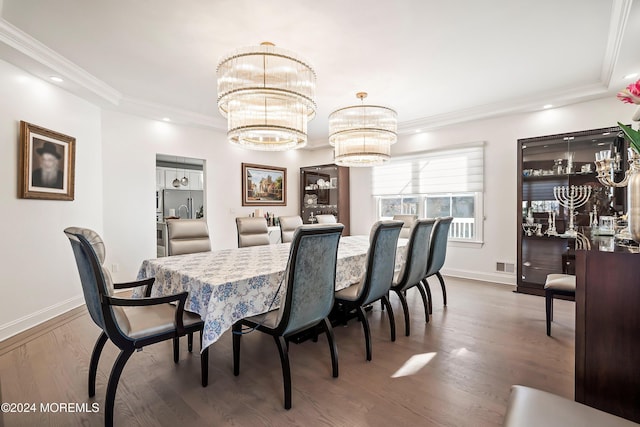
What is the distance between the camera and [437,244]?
3.22 meters

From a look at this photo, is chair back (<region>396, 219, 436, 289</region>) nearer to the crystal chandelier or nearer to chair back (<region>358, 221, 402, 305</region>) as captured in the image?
chair back (<region>358, 221, 402, 305</region>)

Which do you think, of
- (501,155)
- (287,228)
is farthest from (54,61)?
(501,155)

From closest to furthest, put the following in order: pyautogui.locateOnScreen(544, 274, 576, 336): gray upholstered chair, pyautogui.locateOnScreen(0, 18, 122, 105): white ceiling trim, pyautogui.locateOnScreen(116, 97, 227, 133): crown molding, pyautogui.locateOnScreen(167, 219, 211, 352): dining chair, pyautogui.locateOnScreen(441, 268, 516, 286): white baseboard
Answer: pyautogui.locateOnScreen(0, 18, 122, 105): white ceiling trim, pyautogui.locateOnScreen(544, 274, 576, 336): gray upholstered chair, pyautogui.locateOnScreen(167, 219, 211, 352): dining chair, pyautogui.locateOnScreen(116, 97, 227, 133): crown molding, pyautogui.locateOnScreen(441, 268, 516, 286): white baseboard

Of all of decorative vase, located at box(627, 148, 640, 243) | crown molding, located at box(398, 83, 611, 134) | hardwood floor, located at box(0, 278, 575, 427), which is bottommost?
hardwood floor, located at box(0, 278, 575, 427)

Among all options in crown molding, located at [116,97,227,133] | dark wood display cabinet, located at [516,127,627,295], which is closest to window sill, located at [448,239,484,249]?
dark wood display cabinet, located at [516,127,627,295]

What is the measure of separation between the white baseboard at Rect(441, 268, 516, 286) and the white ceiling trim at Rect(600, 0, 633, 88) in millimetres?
2657

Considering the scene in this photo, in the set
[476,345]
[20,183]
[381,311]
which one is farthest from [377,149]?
[20,183]

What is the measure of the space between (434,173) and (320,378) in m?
4.06

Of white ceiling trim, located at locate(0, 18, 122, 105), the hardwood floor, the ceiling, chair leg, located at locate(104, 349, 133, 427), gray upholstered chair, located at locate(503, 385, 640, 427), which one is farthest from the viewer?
white ceiling trim, located at locate(0, 18, 122, 105)

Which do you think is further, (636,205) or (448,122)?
(448,122)

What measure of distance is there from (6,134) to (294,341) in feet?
10.7

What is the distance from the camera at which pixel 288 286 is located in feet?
5.48

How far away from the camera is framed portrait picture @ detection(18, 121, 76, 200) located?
287 centimetres

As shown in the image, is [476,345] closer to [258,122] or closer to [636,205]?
[636,205]
